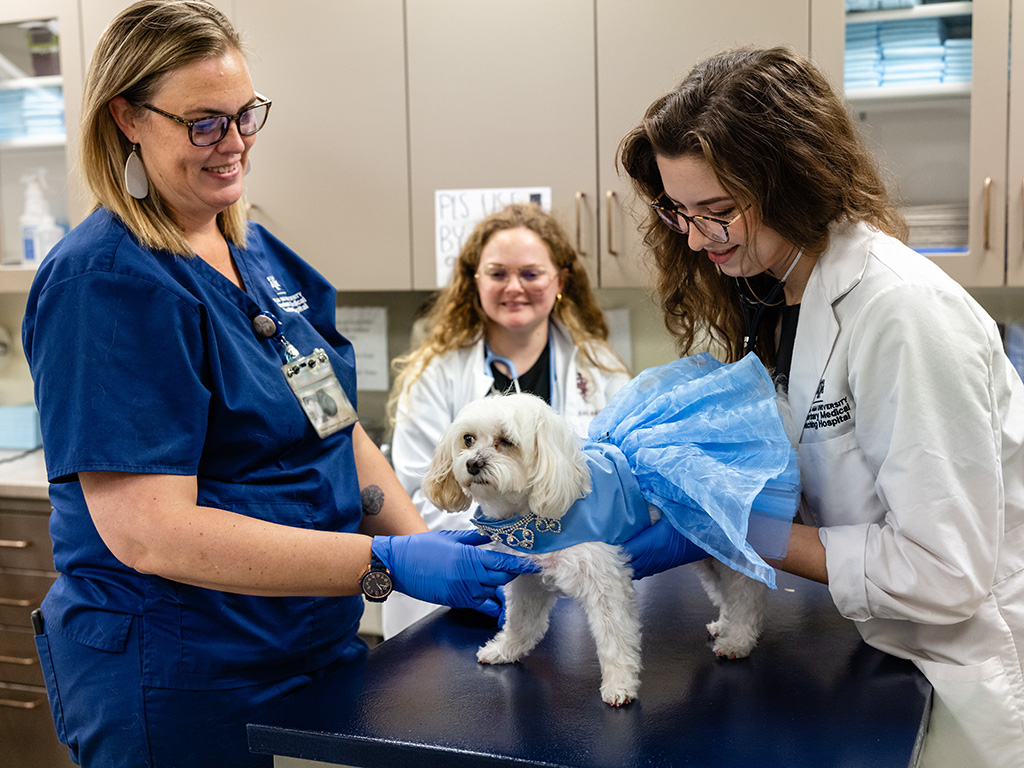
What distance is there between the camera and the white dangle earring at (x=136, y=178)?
46.9 inches

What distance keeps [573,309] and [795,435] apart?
52.9 inches

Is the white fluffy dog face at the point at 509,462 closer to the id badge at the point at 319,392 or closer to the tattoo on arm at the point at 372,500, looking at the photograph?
the id badge at the point at 319,392

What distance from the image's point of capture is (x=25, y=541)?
2.42m

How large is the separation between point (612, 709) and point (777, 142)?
719 millimetres

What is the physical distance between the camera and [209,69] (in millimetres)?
1189

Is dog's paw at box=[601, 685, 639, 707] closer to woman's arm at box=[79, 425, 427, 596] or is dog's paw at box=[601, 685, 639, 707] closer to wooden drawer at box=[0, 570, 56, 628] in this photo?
woman's arm at box=[79, 425, 427, 596]

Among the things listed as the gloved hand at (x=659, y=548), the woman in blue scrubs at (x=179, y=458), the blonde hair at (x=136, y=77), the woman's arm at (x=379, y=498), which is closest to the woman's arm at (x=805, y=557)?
the gloved hand at (x=659, y=548)

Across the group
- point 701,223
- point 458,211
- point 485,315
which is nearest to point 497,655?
point 701,223

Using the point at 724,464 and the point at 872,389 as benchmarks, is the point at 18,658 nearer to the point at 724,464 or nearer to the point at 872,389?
the point at 724,464

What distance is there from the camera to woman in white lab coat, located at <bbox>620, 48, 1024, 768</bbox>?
0.98m

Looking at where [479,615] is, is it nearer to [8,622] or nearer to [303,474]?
[303,474]

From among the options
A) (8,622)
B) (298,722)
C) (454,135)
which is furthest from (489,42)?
(8,622)

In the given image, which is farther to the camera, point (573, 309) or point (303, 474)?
point (573, 309)

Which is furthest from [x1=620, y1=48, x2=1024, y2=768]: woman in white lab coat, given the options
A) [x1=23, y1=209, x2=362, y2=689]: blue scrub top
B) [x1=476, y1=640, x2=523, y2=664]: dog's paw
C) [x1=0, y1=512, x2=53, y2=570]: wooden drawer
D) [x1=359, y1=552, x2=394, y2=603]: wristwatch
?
[x1=0, y1=512, x2=53, y2=570]: wooden drawer
